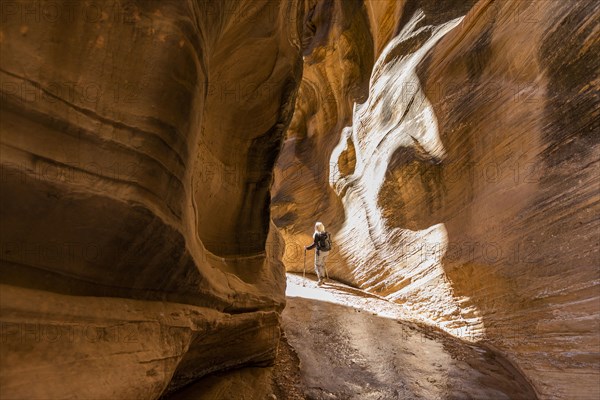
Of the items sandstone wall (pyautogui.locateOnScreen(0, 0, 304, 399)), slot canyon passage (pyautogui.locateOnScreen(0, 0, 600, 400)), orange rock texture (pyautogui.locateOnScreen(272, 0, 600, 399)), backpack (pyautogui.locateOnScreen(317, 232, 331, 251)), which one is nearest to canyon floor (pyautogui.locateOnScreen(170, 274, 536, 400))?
slot canyon passage (pyautogui.locateOnScreen(0, 0, 600, 400))

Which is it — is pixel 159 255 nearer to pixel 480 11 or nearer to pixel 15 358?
pixel 15 358

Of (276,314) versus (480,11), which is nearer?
(276,314)

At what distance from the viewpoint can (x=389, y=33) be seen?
10.2 meters

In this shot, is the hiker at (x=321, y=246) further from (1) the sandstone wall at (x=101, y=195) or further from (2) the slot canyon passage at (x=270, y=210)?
(1) the sandstone wall at (x=101, y=195)

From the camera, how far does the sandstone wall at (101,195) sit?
5.27ft

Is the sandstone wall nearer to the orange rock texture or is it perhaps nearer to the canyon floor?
the canyon floor

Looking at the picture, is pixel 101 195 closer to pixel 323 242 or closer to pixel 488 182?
pixel 488 182

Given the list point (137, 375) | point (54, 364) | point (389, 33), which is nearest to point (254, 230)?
point (137, 375)

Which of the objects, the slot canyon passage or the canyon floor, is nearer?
the slot canyon passage

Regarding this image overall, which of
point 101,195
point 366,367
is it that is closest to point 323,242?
point 366,367

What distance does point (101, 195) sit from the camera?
70.2 inches

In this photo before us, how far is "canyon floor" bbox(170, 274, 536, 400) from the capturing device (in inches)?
122

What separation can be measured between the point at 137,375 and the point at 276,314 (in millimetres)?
1815

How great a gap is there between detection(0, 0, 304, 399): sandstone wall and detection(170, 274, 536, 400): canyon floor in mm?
863
